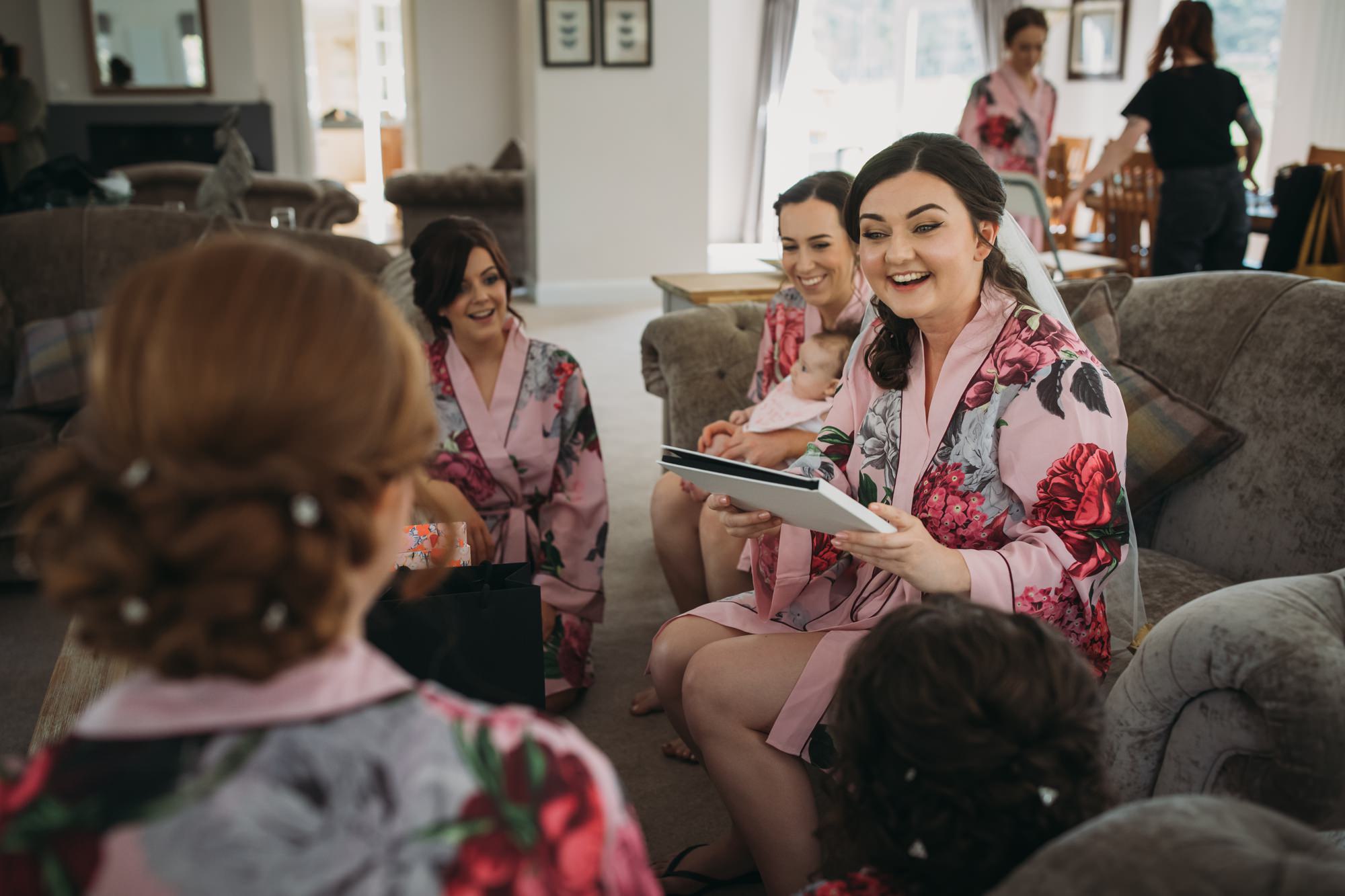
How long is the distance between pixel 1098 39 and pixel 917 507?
861 centimetres

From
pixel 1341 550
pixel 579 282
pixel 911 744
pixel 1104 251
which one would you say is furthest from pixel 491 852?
pixel 579 282

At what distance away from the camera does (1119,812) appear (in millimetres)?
812

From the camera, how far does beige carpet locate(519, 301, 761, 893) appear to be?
1.96m

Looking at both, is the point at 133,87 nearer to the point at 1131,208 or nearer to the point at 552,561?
the point at 1131,208

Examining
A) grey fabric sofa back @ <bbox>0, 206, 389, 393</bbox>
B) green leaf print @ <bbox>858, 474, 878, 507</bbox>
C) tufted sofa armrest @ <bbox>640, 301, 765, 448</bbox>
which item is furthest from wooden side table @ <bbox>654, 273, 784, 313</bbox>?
green leaf print @ <bbox>858, 474, 878, 507</bbox>

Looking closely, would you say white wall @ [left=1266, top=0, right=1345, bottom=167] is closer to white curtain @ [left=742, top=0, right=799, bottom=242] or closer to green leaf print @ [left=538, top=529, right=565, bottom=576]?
white curtain @ [left=742, top=0, right=799, bottom=242]

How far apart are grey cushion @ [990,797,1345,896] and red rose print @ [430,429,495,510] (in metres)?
1.67

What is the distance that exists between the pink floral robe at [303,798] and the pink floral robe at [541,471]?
1638 millimetres

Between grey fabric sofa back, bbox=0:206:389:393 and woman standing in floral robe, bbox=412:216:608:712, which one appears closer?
woman standing in floral robe, bbox=412:216:608:712

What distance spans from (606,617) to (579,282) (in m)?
4.81

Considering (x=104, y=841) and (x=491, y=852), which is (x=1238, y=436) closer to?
(x=491, y=852)

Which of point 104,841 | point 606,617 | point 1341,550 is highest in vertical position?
point 104,841

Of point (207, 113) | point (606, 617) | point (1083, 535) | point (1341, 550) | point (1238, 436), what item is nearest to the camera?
point (1083, 535)

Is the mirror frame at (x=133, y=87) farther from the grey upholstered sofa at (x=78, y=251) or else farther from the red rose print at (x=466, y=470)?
the red rose print at (x=466, y=470)
